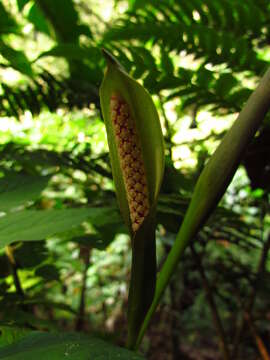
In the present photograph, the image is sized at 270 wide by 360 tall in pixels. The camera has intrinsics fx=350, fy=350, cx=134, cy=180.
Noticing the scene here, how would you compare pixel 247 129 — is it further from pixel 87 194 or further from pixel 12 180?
pixel 87 194

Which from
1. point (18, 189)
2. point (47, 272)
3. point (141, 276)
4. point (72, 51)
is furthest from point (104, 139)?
point (141, 276)

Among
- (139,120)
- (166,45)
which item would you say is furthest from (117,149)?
(166,45)

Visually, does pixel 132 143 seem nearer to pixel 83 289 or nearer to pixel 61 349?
pixel 61 349

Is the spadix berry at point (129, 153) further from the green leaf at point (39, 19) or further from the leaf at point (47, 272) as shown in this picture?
the green leaf at point (39, 19)

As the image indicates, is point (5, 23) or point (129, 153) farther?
point (5, 23)

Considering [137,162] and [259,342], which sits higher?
[137,162]

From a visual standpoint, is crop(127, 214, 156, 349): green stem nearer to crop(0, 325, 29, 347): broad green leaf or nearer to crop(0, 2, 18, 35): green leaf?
crop(0, 325, 29, 347): broad green leaf

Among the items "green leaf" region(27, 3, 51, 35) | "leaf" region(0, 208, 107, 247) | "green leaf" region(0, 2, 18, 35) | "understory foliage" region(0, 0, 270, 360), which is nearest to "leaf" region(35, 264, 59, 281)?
"understory foliage" region(0, 0, 270, 360)
